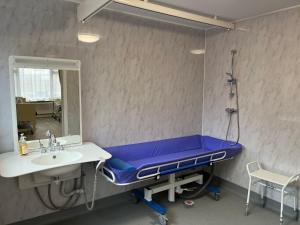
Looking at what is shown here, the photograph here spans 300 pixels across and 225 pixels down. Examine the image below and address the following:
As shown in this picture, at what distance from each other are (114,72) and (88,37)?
0.51 m

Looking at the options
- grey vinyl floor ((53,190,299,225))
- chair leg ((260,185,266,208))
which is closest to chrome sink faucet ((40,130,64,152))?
grey vinyl floor ((53,190,299,225))

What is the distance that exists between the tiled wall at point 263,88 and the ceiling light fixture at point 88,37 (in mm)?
1894

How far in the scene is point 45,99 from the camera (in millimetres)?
2471

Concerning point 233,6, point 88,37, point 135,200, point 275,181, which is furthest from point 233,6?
point 135,200

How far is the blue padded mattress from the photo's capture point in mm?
2357

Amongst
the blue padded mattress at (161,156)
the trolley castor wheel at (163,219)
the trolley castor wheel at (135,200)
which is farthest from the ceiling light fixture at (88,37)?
the trolley castor wheel at (163,219)

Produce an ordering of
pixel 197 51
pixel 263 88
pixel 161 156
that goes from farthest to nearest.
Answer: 1. pixel 197 51
2. pixel 161 156
3. pixel 263 88

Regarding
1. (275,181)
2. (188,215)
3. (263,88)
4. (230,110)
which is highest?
(263,88)

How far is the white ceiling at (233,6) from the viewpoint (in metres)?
2.54

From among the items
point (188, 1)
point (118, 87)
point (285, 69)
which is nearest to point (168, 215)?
point (118, 87)

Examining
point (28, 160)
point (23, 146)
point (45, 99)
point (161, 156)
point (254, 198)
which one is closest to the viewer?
point (28, 160)

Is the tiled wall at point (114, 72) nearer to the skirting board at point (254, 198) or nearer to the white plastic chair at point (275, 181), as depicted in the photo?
the skirting board at point (254, 198)

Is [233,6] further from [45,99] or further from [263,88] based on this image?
[45,99]

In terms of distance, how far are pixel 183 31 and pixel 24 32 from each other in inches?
86.1
